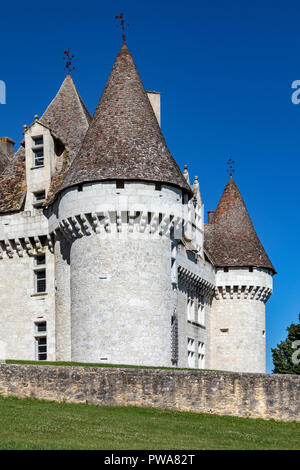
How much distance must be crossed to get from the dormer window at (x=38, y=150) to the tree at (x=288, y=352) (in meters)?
27.3

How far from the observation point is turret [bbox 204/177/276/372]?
50.5 metres

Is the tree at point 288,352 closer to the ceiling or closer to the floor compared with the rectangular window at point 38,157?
closer to the floor

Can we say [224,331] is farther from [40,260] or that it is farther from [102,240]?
[102,240]

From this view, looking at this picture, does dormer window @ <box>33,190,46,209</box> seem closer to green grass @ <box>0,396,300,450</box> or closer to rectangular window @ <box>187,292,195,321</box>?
rectangular window @ <box>187,292,195,321</box>

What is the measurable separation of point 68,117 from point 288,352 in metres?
28.4

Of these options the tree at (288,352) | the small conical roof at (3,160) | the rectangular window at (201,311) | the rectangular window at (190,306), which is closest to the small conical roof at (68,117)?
the small conical roof at (3,160)

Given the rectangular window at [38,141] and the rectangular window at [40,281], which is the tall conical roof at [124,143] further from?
the rectangular window at [40,281]

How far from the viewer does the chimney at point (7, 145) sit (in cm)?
5083

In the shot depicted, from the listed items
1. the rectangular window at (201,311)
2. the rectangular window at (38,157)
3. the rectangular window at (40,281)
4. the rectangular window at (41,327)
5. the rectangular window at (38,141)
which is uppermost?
the rectangular window at (38,141)

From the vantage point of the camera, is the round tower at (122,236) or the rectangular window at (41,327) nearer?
the round tower at (122,236)

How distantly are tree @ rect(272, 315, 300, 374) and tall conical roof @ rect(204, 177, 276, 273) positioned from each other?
13786 millimetres

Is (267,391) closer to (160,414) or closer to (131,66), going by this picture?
(160,414)

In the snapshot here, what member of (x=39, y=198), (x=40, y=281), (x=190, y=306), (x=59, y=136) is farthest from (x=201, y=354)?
(x=59, y=136)
